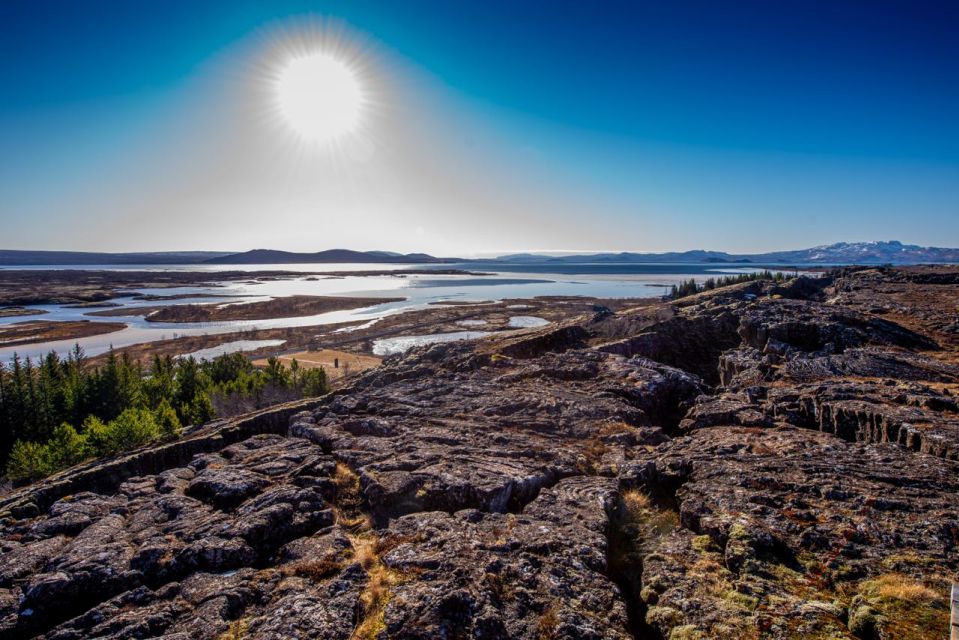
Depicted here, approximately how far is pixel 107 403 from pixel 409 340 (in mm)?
59842

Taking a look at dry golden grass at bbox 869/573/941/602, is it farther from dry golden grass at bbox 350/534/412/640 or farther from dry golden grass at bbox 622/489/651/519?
dry golden grass at bbox 350/534/412/640

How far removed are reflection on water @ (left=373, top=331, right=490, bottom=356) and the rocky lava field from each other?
220ft

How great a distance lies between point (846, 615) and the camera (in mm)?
11242

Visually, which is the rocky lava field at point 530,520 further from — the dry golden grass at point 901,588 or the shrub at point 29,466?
the shrub at point 29,466

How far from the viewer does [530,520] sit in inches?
646

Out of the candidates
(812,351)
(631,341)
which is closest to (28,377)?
(631,341)

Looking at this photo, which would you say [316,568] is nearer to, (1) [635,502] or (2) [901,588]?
(1) [635,502]

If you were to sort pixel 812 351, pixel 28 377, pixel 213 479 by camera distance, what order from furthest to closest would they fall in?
pixel 28 377 < pixel 812 351 < pixel 213 479

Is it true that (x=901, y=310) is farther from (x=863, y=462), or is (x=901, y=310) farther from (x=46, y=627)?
(x=46, y=627)

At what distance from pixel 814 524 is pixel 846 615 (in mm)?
4004

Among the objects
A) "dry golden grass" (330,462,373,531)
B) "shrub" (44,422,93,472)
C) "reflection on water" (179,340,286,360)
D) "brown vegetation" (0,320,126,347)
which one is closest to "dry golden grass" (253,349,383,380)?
"reflection on water" (179,340,286,360)

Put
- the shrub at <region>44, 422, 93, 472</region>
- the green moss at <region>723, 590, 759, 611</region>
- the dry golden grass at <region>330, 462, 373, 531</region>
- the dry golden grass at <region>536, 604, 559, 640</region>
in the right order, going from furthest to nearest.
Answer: the shrub at <region>44, 422, 93, 472</region> < the dry golden grass at <region>330, 462, 373, 531</region> < the green moss at <region>723, 590, 759, 611</region> < the dry golden grass at <region>536, 604, 559, 640</region>

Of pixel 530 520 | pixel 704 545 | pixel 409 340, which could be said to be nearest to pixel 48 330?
pixel 409 340

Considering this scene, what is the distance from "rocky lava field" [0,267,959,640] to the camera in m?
12.0
